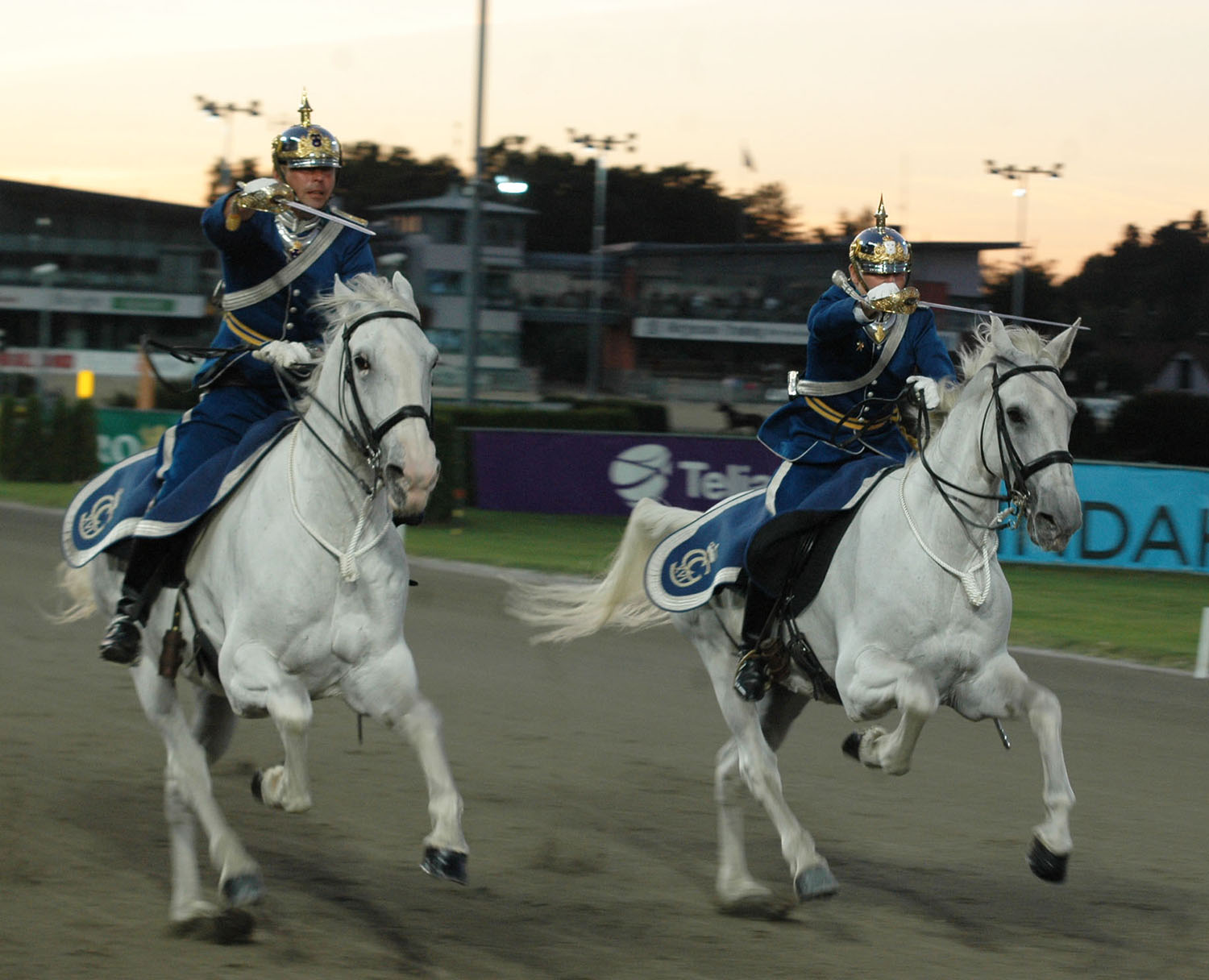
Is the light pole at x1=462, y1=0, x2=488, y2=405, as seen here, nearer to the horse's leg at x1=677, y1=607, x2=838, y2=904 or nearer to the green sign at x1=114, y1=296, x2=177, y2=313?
the horse's leg at x1=677, y1=607, x2=838, y2=904

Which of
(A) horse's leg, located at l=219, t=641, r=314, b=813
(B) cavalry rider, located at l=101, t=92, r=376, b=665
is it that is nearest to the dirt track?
(A) horse's leg, located at l=219, t=641, r=314, b=813

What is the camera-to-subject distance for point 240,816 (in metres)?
6.67

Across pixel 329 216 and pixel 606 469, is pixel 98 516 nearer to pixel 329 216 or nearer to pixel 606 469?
pixel 329 216

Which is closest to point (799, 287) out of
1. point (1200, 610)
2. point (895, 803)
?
point (1200, 610)

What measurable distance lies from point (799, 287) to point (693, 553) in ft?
124

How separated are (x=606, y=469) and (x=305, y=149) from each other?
13.5 metres

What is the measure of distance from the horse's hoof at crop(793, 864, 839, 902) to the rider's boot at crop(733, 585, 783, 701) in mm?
808

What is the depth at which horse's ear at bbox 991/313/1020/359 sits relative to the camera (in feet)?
17.1

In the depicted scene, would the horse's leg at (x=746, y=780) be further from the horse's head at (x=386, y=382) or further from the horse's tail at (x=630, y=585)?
the horse's head at (x=386, y=382)

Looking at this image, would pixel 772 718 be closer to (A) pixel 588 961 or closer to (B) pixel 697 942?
(B) pixel 697 942

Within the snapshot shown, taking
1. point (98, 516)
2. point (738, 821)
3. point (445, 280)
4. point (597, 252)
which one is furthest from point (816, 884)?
point (445, 280)

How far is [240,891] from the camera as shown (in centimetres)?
490

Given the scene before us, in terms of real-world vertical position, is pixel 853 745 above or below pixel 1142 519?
above

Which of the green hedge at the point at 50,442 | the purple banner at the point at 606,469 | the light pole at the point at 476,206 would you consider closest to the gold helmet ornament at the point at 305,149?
the purple banner at the point at 606,469
